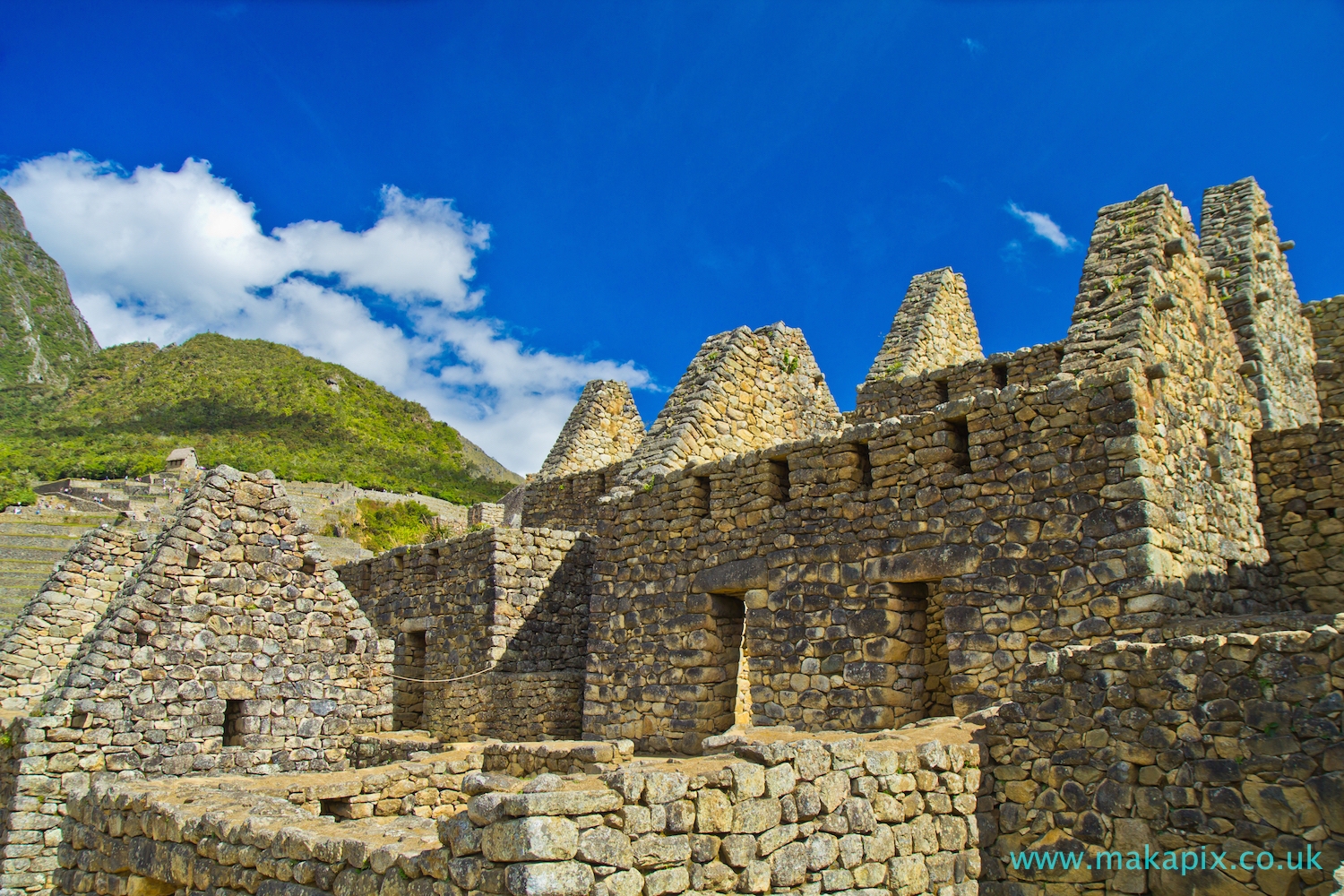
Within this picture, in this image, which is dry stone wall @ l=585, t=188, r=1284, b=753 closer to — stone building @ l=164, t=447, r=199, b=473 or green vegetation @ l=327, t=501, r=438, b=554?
green vegetation @ l=327, t=501, r=438, b=554

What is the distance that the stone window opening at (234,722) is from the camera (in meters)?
8.12

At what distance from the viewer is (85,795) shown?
6699 millimetres

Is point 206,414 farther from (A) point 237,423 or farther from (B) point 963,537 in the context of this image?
(B) point 963,537

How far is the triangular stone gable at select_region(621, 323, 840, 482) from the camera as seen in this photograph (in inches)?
472

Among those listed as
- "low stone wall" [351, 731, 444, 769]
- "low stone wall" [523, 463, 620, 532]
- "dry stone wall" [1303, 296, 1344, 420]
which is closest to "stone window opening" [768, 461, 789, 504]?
"low stone wall" [351, 731, 444, 769]

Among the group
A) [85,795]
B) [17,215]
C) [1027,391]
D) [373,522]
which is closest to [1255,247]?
[1027,391]

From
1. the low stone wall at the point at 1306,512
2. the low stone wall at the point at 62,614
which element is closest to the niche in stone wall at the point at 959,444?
the low stone wall at the point at 1306,512

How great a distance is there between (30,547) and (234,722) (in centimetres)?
2392

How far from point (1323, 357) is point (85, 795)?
18680 mm

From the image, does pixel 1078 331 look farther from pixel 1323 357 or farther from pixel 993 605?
pixel 1323 357

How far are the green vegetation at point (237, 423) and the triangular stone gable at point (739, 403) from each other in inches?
1597

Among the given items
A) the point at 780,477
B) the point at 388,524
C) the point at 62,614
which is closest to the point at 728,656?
the point at 780,477

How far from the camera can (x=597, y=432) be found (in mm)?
18344

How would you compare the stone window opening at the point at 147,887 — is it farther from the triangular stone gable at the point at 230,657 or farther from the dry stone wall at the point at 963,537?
the dry stone wall at the point at 963,537
